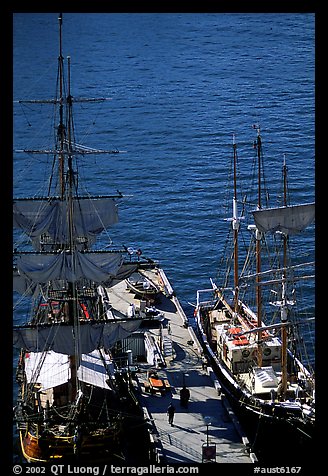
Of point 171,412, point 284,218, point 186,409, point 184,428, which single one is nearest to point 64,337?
point 171,412

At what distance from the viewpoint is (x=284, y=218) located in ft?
203

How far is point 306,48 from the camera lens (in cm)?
13062

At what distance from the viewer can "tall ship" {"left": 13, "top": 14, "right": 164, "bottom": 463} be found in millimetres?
53594

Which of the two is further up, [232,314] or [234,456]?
[232,314]

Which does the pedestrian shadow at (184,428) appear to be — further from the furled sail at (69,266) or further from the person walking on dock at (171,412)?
the furled sail at (69,266)

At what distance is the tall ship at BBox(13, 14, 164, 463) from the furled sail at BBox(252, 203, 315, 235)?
8.30 metres

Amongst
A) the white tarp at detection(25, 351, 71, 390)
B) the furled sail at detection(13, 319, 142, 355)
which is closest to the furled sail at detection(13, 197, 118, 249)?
the white tarp at detection(25, 351, 71, 390)

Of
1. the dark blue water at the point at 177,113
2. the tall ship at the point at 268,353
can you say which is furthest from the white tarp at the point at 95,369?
the dark blue water at the point at 177,113

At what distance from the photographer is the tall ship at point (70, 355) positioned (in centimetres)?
5359

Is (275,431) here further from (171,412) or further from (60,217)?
(60,217)

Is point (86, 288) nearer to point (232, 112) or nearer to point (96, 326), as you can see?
point (96, 326)

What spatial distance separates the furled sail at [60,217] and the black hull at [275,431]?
14.8m
